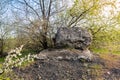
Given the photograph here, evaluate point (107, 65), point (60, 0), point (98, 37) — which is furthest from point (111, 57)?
point (60, 0)

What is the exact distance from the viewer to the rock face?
11.3 meters

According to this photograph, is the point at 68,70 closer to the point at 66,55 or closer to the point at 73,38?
the point at 66,55

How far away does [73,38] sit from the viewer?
11383 millimetres

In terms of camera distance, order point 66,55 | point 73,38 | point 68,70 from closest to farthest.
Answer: point 68,70 → point 66,55 → point 73,38

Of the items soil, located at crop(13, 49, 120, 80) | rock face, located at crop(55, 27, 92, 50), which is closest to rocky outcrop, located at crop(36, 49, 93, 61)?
soil, located at crop(13, 49, 120, 80)

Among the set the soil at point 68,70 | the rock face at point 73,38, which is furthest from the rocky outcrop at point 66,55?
the rock face at point 73,38

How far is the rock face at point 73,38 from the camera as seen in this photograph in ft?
37.0

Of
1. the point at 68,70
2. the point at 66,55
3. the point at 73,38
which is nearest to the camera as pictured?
the point at 68,70

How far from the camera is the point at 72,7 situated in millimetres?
13953

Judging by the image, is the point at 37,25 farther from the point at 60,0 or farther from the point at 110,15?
the point at 110,15

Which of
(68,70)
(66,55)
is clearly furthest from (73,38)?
(68,70)

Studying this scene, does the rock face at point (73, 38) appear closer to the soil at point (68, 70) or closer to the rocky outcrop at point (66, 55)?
the rocky outcrop at point (66, 55)

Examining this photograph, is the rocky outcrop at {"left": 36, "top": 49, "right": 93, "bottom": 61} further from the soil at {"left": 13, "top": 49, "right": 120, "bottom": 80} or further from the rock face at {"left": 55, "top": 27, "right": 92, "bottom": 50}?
the rock face at {"left": 55, "top": 27, "right": 92, "bottom": 50}

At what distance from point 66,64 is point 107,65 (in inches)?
56.0
